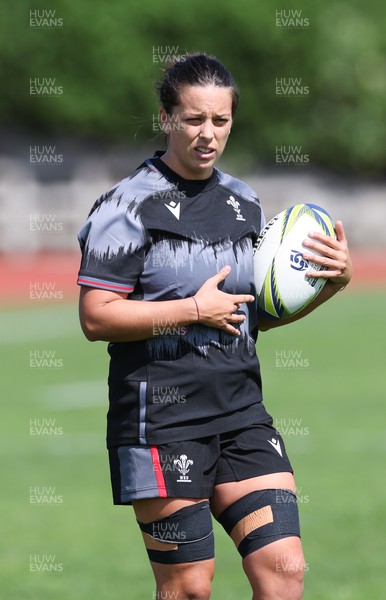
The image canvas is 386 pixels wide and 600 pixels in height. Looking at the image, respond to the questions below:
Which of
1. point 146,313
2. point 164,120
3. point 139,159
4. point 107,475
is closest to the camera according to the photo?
A: point 146,313

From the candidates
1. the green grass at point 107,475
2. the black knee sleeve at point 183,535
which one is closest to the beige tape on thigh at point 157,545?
the black knee sleeve at point 183,535

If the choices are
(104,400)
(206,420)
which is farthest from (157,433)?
(104,400)

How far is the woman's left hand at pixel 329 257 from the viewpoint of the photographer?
15.7 ft

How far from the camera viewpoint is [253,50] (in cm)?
4191

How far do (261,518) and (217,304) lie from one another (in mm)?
776

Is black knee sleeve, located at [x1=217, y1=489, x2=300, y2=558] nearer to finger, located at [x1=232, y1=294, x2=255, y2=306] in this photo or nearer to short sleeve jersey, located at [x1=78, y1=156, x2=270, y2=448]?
short sleeve jersey, located at [x1=78, y1=156, x2=270, y2=448]

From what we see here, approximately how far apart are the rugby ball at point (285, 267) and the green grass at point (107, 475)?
2.03m

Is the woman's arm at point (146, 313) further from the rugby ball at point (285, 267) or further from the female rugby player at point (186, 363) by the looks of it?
the rugby ball at point (285, 267)

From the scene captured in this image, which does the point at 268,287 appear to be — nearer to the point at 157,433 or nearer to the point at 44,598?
the point at 157,433

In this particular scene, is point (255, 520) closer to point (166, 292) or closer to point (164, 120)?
point (166, 292)

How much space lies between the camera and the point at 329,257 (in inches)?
189

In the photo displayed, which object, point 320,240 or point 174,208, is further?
point 320,240

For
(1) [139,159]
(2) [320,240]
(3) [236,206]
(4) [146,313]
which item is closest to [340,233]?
(2) [320,240]

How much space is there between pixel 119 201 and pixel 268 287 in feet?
2.38
